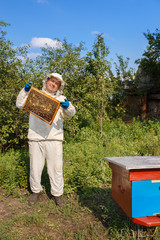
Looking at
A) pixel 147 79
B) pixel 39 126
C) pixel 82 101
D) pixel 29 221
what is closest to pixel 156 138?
pixel 82 101

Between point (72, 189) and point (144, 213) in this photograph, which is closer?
point (144, 213)

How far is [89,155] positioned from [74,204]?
70.4 inches

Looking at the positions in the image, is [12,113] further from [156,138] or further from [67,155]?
[156,138]

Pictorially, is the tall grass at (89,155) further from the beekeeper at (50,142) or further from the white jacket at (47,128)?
the white jacket at (47,128)

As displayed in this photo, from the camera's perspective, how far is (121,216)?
320 centimetres

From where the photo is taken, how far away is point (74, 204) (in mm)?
3668

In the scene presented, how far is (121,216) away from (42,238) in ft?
3.91

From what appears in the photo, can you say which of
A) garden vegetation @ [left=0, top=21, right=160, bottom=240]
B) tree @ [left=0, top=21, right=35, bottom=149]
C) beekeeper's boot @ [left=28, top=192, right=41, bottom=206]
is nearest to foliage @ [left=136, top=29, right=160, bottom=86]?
garden vegetation @ [left=0, top=21, right=160, bottom=240]

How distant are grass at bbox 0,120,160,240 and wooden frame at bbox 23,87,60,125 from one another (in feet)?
4.85

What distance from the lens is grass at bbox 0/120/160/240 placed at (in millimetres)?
2848

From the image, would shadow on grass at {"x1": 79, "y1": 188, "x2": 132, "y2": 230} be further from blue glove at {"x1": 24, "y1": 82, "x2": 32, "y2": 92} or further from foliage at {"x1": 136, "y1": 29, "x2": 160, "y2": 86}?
foliage at {"x1": 136, "y1": 29, "x2": 160, "y2": 86}

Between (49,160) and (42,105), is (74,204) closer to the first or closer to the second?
(49,160)

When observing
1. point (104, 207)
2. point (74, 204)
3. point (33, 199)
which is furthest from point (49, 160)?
point (104, 207)

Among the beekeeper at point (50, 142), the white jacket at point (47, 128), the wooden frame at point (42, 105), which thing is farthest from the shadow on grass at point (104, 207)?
the wooden frame at point (42, 105)
